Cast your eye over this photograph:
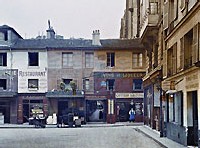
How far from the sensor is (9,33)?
47750mm

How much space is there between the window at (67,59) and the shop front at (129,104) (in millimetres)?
5810

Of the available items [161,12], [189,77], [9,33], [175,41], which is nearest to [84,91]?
[9,33]

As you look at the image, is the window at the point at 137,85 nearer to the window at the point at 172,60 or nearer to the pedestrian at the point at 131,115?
the pedestrian at the point at 131,115

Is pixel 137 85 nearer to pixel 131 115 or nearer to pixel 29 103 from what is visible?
pixel 131 115

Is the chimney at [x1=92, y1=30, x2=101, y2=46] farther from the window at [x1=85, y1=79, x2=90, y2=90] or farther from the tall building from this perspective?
the tall building

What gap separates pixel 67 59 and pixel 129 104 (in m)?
7.94

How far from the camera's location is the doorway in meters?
19.6

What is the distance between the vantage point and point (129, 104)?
153 ft

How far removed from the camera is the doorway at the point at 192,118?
64.3 feet

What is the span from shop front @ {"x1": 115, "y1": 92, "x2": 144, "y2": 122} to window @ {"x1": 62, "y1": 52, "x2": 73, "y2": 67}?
5810 mm

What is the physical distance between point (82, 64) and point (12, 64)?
723 centimetres

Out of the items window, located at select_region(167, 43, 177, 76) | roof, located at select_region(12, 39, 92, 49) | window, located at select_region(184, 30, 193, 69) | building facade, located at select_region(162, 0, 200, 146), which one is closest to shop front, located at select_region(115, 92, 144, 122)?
roof, located at select_region(12, 39, 92, 49)

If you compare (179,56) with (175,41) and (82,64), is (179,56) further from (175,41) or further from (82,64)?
(82,64)

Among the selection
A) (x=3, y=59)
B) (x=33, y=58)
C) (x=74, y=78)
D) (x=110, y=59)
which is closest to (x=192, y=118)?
(x=110, y=59)
